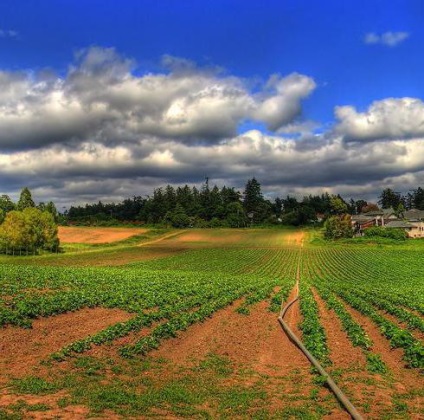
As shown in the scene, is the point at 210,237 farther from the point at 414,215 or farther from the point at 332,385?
the point at 332,385

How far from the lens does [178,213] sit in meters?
175

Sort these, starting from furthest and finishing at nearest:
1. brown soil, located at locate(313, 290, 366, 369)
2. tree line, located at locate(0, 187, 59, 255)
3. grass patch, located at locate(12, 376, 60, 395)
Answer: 1. tree line, located at locate(0, 187, 59, 255)
2. brown soil, located at locate(313, 290, 366, 369)
3. grass patch, located at locate(12, 376, 60, 395)

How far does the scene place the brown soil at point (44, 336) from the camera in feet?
46.0

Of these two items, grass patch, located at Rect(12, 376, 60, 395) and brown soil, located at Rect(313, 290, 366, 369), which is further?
brown soil, located at Rect(313, 290, 366, 369)

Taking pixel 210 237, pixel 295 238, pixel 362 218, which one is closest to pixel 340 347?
pixel 295 238

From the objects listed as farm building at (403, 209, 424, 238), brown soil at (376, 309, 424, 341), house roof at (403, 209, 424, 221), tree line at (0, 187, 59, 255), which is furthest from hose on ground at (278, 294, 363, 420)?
house roof at (403, 209, 424, 221)

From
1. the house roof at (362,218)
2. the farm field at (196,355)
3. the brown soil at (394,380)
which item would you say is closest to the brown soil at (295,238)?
the house roof at (362,218)

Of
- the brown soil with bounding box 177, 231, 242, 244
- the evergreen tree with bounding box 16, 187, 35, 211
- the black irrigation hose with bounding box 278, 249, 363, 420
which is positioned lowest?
the brown soil with bounding box 177, 231, 242, 244

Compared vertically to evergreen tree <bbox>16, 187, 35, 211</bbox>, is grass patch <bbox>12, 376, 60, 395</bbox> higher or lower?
lower

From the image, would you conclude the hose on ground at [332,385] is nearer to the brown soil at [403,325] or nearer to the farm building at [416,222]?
the brown soil at [403,325]

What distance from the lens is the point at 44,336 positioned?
17.2 meters

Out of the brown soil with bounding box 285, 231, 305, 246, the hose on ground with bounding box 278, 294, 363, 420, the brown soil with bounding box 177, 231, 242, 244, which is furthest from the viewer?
the brown soil with bounding box 177, 231, 242, 244

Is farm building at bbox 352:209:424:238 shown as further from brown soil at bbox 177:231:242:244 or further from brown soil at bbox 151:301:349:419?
brown soil at bbox 151:301:349:419

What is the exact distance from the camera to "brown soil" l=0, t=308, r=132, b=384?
46.0ft
